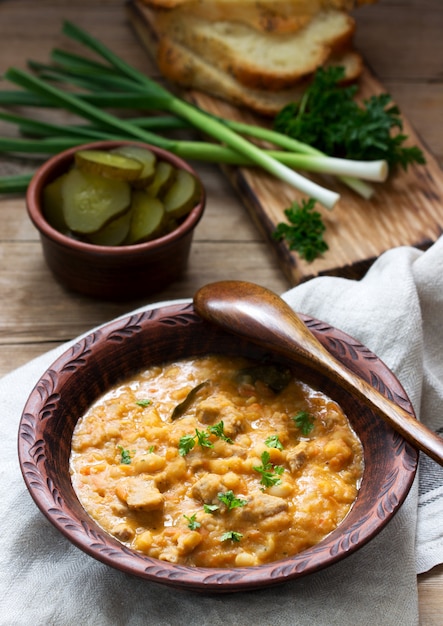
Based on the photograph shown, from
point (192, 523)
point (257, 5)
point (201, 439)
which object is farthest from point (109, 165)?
point (192, 523)

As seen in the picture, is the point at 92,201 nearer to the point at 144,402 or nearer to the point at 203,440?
the point at 144,402

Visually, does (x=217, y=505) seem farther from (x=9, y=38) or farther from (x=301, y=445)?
(x=9, y=38)

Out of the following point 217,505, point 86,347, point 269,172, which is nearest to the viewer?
point 217,505

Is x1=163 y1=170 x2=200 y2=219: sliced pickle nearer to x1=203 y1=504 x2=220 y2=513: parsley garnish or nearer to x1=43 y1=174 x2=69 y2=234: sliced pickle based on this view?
x1=43 y1=174 x2=69 y2=234: sliced pickle

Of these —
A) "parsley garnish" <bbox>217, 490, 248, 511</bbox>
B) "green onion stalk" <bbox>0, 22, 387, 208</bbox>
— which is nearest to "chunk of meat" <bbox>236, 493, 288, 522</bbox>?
"parsley garnish" <bbox>217, 490, 248, 511</bbox>

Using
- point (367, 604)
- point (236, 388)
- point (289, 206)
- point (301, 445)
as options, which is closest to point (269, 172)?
point (289, 206)

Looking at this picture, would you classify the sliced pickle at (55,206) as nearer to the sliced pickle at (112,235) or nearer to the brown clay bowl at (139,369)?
the sliced pickle at (112,235)
